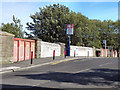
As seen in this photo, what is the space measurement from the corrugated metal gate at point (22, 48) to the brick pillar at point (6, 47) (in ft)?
3.18

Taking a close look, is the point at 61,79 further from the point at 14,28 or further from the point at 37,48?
the point at 14,28

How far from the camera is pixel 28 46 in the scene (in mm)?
18891

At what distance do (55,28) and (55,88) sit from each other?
33116 millimetres

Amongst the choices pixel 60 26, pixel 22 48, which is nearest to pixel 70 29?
pixel 60 26

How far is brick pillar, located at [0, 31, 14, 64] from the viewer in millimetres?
14812

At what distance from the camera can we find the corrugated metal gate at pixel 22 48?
16625 millimetres

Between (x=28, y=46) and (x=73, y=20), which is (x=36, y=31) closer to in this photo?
(x=73, y=20)

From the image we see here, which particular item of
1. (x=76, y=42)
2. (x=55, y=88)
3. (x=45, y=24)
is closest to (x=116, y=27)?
(x=76, y=42)

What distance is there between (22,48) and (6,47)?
2714mm

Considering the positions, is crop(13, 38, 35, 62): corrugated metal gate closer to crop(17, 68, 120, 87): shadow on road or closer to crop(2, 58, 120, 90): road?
crop(2, 58, 120, 90): road

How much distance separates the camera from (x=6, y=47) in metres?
15.1

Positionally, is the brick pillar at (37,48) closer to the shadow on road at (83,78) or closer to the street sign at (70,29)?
the street sign at (70,29)

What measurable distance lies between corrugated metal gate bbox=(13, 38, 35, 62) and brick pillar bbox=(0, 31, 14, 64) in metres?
0.97

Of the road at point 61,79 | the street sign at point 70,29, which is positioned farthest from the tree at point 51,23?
the road at point 61,79
